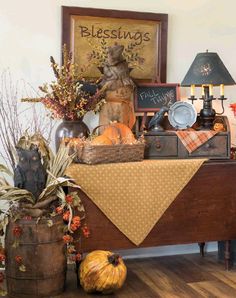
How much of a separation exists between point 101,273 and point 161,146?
0.94 m

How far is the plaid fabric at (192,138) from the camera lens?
3.59 meters

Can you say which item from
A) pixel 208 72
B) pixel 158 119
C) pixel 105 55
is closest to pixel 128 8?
pixel 105 55

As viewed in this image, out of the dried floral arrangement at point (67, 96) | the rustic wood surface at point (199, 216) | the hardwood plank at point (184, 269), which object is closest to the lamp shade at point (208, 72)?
the rustic wood surface at point (199, 216)

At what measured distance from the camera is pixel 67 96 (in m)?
3.51

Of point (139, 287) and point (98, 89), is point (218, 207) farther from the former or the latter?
point (98, 89)

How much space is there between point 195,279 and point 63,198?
1085 mm

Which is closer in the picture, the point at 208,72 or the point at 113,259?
the point at 113,259

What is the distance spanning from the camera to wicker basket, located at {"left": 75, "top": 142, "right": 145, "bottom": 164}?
129 inches

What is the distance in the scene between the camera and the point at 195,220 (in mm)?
3547

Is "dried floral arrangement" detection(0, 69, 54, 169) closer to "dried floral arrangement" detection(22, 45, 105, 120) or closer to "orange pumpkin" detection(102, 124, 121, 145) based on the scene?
"dried floral arrangement" detection(22, 45, 105, 120)

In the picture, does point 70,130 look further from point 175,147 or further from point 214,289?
point 214,289

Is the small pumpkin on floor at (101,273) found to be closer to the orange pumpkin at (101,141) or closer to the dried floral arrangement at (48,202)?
the dried floral arrangement at (48,202)

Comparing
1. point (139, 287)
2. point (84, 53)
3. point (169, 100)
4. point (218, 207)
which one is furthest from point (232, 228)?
point (84, 53)

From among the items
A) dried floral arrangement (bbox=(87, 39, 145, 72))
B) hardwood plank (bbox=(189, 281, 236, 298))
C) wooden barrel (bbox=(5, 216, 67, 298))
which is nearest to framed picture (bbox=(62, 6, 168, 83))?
dried floral arrangement (bbox=(87, 39, 145, 72))
